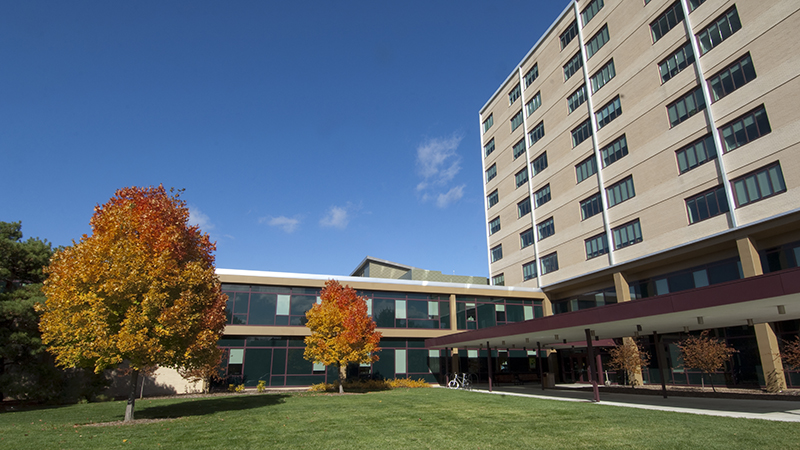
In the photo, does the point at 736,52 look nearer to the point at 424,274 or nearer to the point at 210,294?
the point at 424,274

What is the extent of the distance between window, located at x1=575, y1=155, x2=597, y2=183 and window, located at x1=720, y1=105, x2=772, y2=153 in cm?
1087

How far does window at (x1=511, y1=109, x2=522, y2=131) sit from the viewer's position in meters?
49.0

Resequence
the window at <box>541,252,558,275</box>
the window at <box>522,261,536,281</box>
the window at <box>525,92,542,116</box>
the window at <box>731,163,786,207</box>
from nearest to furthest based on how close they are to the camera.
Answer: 1. the window at <box>731,163,786,207</box>
2. the window at <box>541,252,558,275</box>
3. the window at <box>522,261,536,281</box>
4. the window at <box>525,92,542,116</box>

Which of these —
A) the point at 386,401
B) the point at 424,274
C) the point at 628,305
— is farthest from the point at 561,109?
the point at 386,401

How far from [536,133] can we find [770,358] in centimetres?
2795

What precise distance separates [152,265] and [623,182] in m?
31.8

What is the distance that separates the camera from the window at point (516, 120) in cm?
4903

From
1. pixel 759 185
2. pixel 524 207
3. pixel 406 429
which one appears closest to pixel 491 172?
pixel 524 207

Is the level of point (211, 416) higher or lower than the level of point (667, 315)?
lower

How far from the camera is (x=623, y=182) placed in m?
34.1

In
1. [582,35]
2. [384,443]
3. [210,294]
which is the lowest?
[384,443]

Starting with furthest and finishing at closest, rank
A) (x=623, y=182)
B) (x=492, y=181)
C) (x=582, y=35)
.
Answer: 1. (x=492, y=181)
2. (x=582, y=35)
3. (x=623, y=182)

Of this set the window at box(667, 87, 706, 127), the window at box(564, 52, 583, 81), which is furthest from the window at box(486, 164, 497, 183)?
the window at box(667, 87, 706, 127)

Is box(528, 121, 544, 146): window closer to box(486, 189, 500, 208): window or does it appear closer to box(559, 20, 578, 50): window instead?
box(559, 20, 578, 50): window
